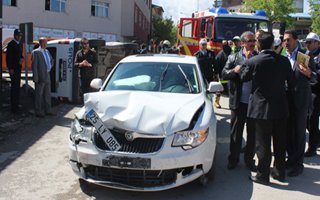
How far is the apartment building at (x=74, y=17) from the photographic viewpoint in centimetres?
3259

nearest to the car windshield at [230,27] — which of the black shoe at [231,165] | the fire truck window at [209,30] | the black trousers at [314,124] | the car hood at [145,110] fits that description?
the fire truck window at [209,30]

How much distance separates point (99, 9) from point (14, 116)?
102 feet

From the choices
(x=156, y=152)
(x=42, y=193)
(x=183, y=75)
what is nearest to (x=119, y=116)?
(x=156, y=152)

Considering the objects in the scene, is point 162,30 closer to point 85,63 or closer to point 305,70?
point 85,63

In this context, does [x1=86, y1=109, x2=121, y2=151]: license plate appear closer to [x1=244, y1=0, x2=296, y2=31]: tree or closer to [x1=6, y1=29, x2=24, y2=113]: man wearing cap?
[x1=6, y1=29, x2=24, y2=113]: man wearing cap

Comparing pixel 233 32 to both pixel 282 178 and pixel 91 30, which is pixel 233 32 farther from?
pixel 91 30

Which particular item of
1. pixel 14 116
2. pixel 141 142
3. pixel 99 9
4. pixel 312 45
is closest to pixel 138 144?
pixel 141 142

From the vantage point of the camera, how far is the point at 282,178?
5.33 meters

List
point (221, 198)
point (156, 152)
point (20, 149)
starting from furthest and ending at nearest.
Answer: point (20, 149), point (221, 198), point (156, 152)

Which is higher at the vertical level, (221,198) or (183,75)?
(183,75)

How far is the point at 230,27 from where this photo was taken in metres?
14.5

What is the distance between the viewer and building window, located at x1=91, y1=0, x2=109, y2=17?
1512 inches

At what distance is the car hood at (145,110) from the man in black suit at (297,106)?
142 centimetres

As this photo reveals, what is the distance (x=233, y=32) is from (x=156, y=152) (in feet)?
35.8
